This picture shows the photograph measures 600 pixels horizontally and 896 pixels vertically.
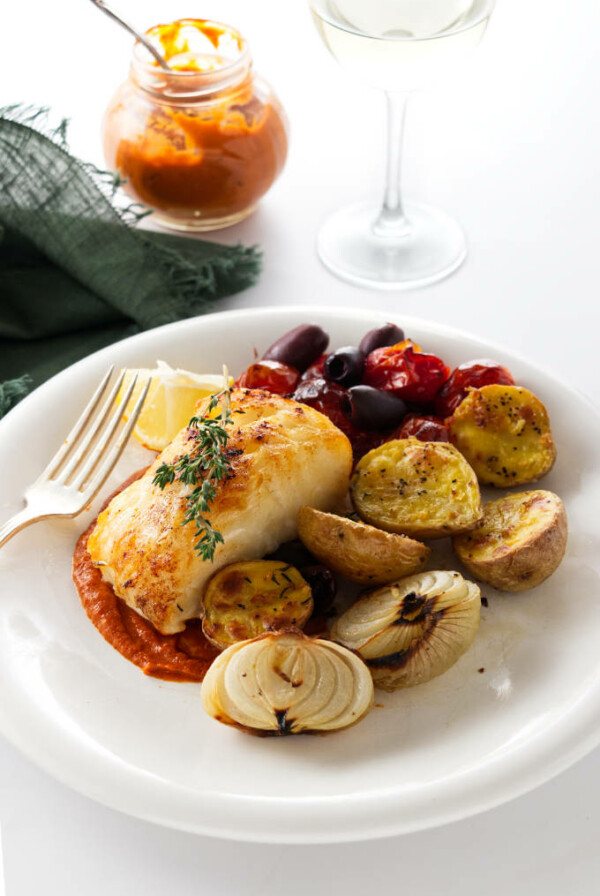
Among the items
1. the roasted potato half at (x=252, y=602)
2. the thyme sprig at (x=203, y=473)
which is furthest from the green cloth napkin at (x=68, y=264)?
the roasted potato half at (x=252, y=602)

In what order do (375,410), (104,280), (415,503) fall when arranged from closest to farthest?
(415,503) → (375,410) → (104,280)

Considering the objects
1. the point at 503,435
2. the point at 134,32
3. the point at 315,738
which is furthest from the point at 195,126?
the point at 315,738

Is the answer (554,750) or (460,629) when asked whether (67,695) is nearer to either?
(460,629)

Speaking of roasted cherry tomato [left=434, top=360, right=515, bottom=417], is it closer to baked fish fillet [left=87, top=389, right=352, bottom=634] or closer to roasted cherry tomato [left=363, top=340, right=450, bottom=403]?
roasted cherry tomato [left=363, top=340, right=450, bottom=403]

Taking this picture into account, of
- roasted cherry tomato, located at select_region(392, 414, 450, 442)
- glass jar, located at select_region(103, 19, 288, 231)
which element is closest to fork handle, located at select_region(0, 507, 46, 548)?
roasted cherry tomato, located at select_region(392, 414, 450, 442)

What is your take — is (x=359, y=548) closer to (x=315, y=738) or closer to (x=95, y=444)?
(x=315, y=738)

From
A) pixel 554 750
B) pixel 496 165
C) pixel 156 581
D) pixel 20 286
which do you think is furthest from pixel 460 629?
pixel 496 165

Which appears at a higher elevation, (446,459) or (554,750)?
(446,459)
